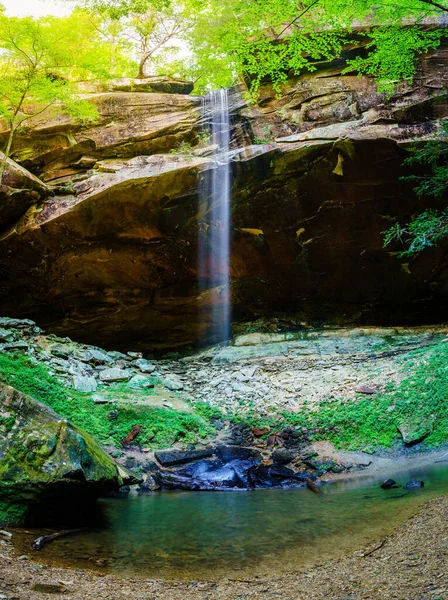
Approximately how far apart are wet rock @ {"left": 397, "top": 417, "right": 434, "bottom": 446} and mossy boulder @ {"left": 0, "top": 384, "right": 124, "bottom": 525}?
19.2ft

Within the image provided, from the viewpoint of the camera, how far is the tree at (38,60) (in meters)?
10.9

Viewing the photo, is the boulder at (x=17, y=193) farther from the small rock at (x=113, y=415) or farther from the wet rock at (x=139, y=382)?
the small rock at (x=113, y=415)

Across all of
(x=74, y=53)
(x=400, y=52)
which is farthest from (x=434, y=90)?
(x=74, y=53)

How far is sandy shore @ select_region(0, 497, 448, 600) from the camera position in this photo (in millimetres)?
2664

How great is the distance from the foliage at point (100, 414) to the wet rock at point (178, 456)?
44 centimetres

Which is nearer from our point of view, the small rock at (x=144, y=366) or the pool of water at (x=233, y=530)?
the pool of water at (x=233, y=530)

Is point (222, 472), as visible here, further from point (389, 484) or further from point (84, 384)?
point (84, 384)

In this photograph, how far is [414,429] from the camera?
8.08 metres

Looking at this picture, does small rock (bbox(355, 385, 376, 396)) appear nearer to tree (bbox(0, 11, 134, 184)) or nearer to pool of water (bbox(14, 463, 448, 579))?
pool of water (bbox(14, 463, 448, 579))

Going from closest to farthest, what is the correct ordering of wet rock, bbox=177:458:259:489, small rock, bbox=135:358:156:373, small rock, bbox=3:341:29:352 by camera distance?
1. wet rock, bbox=177:458:259:489
2. small rock, bbox=3:341:29:352
3. small rock, bbox=135:358:156:373

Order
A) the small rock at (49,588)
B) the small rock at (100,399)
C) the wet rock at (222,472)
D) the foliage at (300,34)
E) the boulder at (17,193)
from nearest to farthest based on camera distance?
the small rock at (49,588) < the foliage at (300,34) < the wet rock at (222,472) < the small rock at (100,399) < the boulder at (17,193)

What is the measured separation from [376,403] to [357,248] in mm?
6994

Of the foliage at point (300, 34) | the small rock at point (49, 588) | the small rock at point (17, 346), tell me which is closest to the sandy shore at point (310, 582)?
the small rock at point (49, 588)

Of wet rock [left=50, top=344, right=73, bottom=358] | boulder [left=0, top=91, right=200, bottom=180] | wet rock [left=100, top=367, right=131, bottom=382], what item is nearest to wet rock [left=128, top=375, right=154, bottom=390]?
wet rock [left=100, top=367, right=131, bottom=382]
